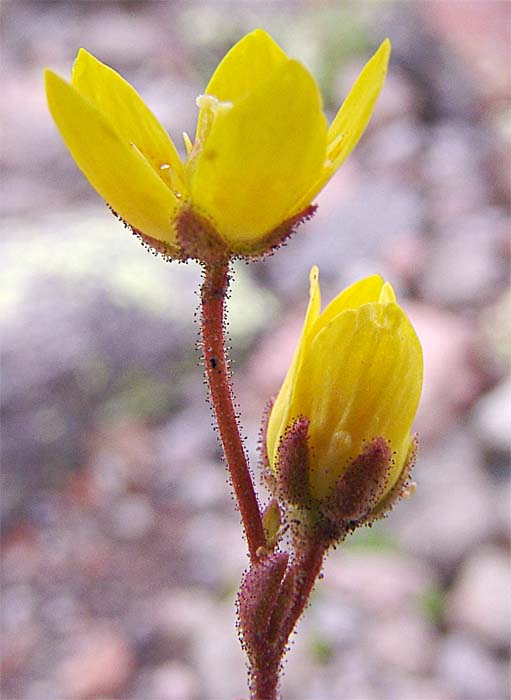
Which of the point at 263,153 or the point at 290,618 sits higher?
the point at 263,153

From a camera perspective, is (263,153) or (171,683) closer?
(263,153)

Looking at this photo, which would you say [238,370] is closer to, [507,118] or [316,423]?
[507,118]

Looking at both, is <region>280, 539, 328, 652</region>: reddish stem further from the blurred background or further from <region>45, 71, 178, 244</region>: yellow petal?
the blurred background

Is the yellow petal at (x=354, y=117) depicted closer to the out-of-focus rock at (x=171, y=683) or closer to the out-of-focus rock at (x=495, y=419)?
the out-of-focus rock at (x=171, y=683)

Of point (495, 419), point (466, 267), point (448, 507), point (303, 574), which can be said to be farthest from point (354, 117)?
point (466, 267)

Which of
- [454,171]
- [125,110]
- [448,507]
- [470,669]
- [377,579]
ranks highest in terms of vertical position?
[454,171]

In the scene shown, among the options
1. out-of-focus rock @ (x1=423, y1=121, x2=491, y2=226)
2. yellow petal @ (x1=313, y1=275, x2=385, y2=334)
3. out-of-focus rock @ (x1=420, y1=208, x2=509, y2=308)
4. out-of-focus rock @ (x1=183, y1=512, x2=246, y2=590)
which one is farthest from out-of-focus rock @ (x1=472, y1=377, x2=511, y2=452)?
yellow petal @ (x1=313, y1=275, x2=385, y2=334)

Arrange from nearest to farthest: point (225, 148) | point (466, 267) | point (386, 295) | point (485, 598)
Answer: point (225, 148) → point (386, 295) → point (485, 598) → point (466, 267)

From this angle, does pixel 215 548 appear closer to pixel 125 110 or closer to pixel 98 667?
pixel 98 667
